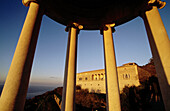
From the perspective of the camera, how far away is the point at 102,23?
173 ft

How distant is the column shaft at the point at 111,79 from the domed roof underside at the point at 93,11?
1307 centimetres

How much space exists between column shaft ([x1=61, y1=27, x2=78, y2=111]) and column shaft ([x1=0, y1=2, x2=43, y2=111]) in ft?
53.3

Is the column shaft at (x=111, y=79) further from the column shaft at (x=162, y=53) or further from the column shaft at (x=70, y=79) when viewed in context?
the column shaft at (x=70, y=79)

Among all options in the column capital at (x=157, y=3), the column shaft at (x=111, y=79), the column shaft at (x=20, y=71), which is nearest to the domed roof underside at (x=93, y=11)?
the column capital at (x=157, y=3)

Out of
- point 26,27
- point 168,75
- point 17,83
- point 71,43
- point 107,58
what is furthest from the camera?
point 71,43

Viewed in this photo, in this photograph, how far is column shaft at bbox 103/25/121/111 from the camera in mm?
33594

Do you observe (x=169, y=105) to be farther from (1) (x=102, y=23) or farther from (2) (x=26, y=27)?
(2) (x=26, y=27)

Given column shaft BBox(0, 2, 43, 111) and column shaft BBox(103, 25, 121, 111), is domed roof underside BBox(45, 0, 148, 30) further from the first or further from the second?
column shaft BBox(0, 2, 43, 111)

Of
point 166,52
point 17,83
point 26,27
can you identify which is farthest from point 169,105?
point 26,27

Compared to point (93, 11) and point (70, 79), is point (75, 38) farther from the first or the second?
point (70, 79)

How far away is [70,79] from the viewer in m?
38.0

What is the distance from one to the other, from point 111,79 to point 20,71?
32.8m

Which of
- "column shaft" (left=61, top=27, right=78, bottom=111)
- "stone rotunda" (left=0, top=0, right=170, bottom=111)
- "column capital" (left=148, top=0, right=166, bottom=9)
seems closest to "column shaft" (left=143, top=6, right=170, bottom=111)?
"stone rotunda" (left=0, top=0, right=170, bottom=111)

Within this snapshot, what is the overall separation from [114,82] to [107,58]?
1144 cm
